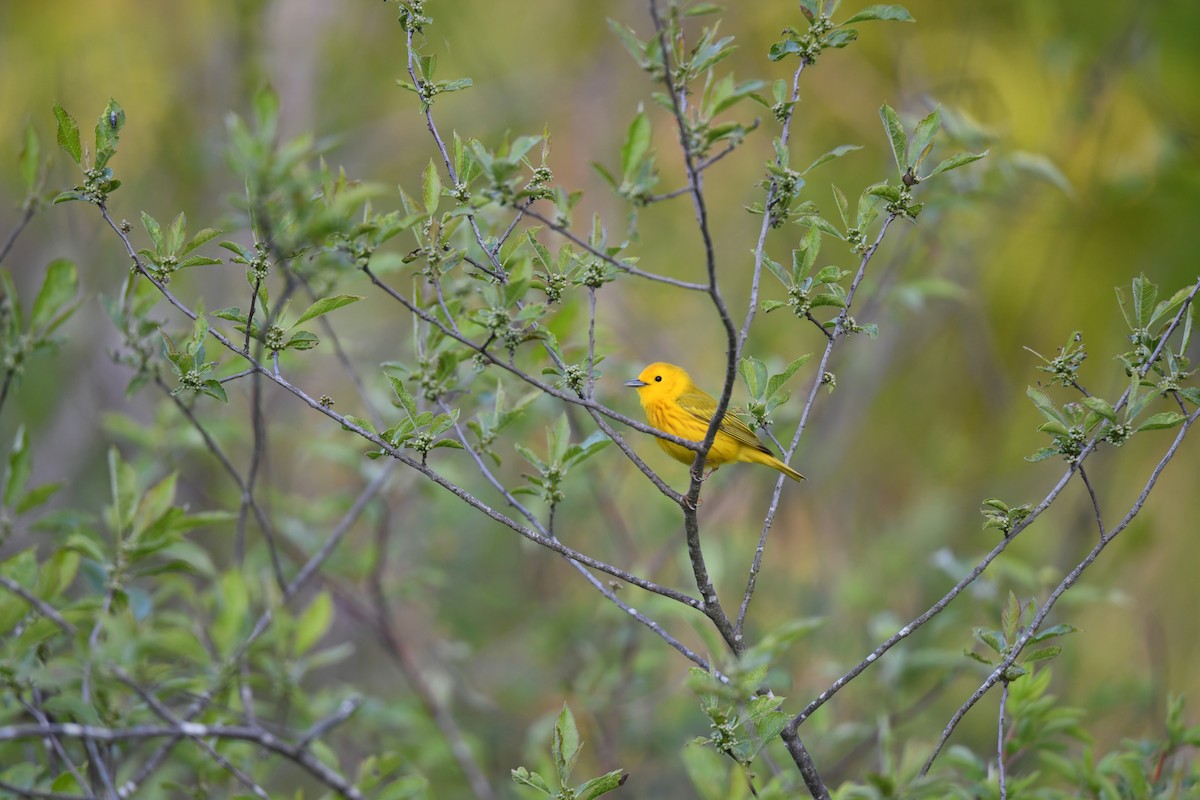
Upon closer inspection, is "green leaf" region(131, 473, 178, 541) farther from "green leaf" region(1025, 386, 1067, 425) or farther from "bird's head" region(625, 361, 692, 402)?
"bird's head" region(625, 361, 692, 402)

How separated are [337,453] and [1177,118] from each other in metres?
4.90

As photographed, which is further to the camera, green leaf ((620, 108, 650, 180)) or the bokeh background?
the bokeh background

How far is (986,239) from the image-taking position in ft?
21.8

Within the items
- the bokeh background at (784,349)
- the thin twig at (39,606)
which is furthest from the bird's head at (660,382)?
the thin twig at (39,606)

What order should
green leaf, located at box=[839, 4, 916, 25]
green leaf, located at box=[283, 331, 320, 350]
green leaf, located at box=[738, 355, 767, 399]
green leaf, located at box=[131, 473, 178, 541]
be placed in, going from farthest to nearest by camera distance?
green leaf, located at box=[131, 473, 178, 541] < green leaf, located at box=[738, 355, 767, 399] < green leaf, located at box=[283, 331, 320, 350] < green leaf, located at box=[839, 4, 916, 25]

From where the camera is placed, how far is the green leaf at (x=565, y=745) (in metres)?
2.16

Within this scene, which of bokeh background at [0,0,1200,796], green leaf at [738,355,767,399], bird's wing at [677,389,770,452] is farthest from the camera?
bokeh background at [0,0,1200,796]

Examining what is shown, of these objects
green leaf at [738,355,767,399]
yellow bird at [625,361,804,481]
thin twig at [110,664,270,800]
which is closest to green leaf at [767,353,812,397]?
green leaf at [738,355,767,399]

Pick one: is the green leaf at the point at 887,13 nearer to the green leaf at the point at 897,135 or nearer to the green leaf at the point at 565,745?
the green leaf at the point at 897,135

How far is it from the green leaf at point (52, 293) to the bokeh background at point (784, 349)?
1.09 m

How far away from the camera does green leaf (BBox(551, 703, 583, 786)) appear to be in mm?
2164

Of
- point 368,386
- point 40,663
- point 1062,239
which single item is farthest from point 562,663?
point 1062,239

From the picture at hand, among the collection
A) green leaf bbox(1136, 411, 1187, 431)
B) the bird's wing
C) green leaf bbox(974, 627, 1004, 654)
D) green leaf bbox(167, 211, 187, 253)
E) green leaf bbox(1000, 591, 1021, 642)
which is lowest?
green leaf bbox(974, 627, 1004, 654)

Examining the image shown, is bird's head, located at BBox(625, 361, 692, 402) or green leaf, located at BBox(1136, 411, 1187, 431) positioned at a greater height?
bird's head, located at BBox(625, 361, 692, 402)
